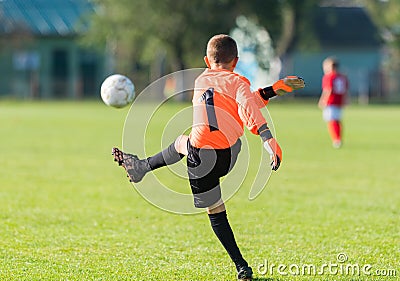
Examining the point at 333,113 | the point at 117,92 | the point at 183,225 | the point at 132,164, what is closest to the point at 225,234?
the point at 132,164

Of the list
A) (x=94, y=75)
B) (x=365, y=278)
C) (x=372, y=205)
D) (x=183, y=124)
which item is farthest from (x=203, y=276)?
(x=94, y=75)

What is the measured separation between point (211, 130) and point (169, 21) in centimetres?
4402

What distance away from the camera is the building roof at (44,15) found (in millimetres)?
60219

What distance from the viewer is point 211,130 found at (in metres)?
6.04

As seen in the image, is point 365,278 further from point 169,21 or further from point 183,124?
point 169,21

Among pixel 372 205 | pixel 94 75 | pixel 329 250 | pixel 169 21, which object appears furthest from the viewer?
pixel 94 75

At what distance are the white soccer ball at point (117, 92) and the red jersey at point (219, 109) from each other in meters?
2.07

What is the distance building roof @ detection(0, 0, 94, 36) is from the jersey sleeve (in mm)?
53889

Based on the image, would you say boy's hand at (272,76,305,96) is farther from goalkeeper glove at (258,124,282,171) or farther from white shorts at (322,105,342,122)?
white shorts at (322,105,342,122)

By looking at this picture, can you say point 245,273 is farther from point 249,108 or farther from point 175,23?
point 175,23

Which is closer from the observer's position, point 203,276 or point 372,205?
point 203,276

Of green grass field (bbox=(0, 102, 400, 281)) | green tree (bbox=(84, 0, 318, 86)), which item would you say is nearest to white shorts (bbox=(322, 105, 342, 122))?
green grass field (bbox=(0, 102, 400, 281))

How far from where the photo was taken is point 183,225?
8773 mm

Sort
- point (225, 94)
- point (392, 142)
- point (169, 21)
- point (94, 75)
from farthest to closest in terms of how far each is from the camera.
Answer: point (94, 75), point (169, 21), point (392, 142), point (225, 94)
